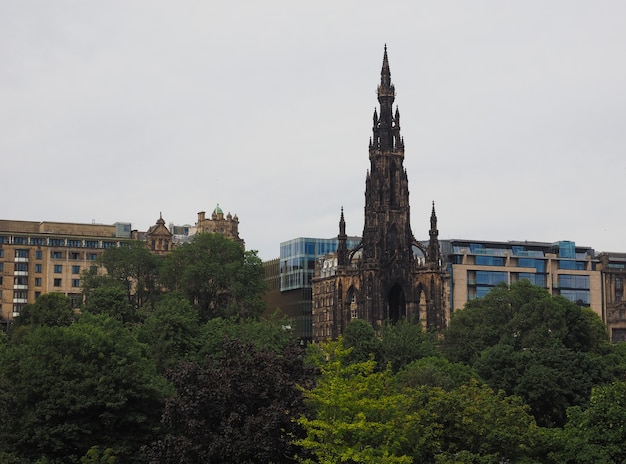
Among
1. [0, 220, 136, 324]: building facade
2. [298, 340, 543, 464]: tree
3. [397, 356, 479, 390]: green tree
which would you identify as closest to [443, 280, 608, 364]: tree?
[397, 356, 479, 390]: green tree

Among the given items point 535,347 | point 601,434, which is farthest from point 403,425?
point 535,347

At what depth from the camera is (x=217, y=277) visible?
12606 centimetres

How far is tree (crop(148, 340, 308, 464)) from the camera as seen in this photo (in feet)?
182

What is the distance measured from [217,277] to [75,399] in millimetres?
59127

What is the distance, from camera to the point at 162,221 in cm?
16675

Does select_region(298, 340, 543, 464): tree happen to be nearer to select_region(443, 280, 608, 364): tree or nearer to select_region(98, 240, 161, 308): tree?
select_region(443, 280, 608, 364): tree

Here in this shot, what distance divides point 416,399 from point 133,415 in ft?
61.1

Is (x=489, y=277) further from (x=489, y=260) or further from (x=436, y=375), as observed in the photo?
(x=436, y=375)

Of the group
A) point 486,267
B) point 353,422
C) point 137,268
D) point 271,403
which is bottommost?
point 353,422

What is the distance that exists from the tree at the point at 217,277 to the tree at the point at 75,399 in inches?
2068

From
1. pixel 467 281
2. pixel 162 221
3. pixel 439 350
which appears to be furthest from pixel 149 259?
pixel 467 281

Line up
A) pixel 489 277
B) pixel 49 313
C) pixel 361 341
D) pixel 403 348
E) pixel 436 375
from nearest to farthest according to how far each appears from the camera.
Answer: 1. pixel 436 375
2. pixel 49 313
3. pixel 403 348
4. pixel 361 341
5. pixel 489 277

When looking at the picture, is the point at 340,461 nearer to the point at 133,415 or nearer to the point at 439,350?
the point at 133,415

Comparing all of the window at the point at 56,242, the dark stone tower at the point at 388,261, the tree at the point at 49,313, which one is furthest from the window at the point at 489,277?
the tree at the point at 49,313
